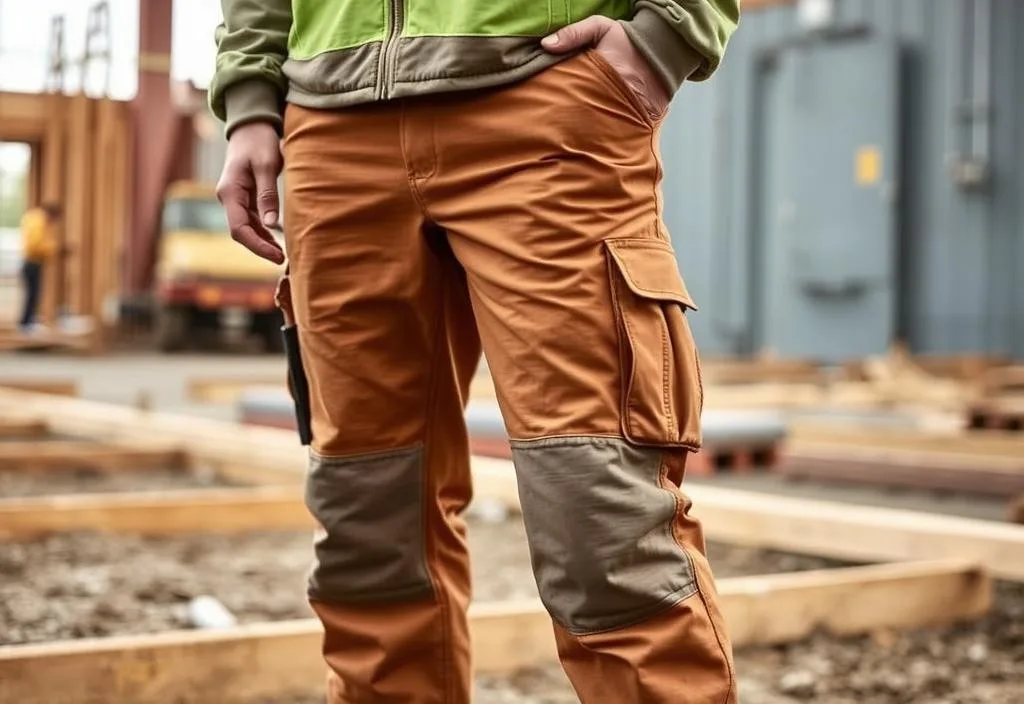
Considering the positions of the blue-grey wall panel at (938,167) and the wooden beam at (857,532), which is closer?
the wooden beam at (857,532)

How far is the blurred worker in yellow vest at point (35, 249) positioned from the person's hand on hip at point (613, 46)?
1329cm

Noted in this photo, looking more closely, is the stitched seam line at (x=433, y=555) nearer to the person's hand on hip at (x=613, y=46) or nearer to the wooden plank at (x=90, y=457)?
the person's hand on hip at (x=613, y=46)

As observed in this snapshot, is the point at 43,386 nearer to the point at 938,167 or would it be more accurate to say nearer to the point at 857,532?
the point at 857,532

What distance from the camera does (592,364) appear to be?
1212 mm

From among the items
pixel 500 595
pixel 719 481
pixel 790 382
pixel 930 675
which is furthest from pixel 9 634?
pixel 790 382

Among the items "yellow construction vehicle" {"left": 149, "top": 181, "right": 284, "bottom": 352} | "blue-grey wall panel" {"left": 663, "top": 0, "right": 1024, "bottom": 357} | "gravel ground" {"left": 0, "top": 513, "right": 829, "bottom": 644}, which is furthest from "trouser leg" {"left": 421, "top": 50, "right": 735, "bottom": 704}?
"yellow construction vehicle" {"left": 149, "top": 181, "right": 284, "bottom": 352}

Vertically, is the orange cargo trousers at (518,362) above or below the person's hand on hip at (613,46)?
below

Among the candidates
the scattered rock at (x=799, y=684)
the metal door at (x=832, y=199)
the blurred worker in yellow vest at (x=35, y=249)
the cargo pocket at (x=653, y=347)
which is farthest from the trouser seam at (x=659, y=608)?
the blurred worker in yellow vest at (x=35, y=249)

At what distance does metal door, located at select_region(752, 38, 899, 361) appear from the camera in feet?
32.7

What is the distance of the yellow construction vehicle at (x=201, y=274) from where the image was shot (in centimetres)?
1327

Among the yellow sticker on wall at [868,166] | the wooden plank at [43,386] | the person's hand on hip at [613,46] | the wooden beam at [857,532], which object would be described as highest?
the yellow sticker on wall at [868,166]

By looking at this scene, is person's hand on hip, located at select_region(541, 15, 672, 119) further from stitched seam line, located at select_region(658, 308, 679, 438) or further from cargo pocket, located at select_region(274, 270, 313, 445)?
cargo pocket, located at select_region(274, 270, 313, 445)

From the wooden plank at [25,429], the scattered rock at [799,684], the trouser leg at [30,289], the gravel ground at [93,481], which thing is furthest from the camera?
the trouser leg at [30,289]

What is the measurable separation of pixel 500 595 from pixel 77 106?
1315 cm
